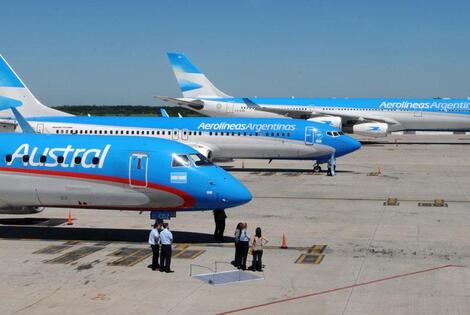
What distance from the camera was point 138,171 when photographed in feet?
71.2

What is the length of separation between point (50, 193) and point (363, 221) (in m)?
12.7

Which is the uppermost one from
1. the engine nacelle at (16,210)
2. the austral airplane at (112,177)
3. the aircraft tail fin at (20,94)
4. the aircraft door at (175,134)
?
the aircraft tail fin at (20,94)

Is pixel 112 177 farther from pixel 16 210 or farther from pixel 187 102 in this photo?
pixel 187 102

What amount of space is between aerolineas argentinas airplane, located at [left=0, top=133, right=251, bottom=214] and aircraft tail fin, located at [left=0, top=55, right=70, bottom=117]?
93.5ft

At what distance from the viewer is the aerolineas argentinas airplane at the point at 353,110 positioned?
76062 mm

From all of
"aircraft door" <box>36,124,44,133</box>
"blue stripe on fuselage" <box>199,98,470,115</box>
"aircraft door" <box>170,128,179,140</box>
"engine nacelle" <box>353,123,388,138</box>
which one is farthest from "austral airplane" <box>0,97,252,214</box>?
"blue stripe on fuselage" <box>199,98,470,115</box>

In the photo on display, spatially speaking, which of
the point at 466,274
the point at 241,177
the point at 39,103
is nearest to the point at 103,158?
the point at 466,274

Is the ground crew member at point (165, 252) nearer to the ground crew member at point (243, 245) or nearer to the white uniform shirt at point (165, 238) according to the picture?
the white uniform shirt at point (165, 238)

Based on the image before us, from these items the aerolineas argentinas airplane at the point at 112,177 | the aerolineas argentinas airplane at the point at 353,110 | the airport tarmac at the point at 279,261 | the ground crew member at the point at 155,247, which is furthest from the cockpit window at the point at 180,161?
the aerolineas argentinas airplane at the point at 353,110

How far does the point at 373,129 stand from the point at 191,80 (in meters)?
28.2

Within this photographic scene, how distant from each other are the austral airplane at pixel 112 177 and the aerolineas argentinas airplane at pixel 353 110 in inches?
2000

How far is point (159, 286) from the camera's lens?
55.3 feet

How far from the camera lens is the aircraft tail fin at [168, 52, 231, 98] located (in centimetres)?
8981

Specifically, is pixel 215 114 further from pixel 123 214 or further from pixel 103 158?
pixel 103 158
